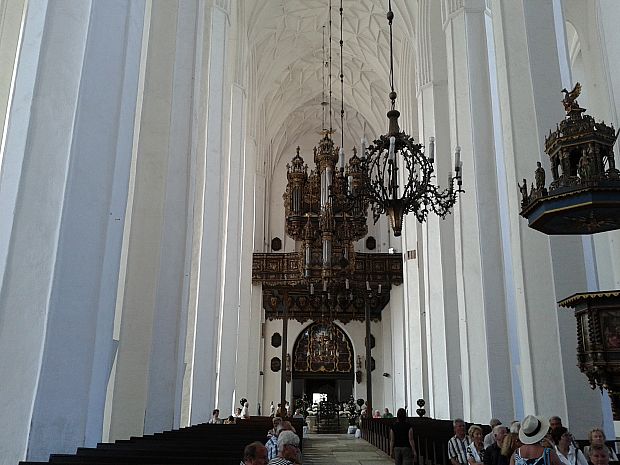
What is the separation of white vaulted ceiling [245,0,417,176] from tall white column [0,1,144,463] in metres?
13.1

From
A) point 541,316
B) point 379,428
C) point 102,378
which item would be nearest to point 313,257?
point 379,428

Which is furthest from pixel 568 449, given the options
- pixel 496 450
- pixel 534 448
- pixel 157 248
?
pixel 157 248

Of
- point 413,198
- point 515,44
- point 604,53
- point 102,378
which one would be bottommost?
point 102,378

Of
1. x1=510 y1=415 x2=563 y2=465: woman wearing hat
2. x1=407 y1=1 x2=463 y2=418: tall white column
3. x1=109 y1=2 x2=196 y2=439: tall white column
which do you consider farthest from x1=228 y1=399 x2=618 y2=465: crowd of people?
x1=407 y1=1 x2=463 y2=418: tall white column

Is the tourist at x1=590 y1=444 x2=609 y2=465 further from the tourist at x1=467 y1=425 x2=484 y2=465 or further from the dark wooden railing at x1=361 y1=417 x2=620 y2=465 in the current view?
the dark wooden railing at x1=361 y1=417 x2=620 y2=465

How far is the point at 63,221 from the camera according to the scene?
4.32 metres

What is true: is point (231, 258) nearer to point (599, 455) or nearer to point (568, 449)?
point (568, 449)

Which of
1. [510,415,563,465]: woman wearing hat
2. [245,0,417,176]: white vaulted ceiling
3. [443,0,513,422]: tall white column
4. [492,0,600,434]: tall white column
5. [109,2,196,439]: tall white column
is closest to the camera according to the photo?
[510,415,563,465]: woman wearing hat

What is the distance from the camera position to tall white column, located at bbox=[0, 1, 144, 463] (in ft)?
13.1

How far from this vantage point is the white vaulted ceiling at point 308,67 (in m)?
18.8

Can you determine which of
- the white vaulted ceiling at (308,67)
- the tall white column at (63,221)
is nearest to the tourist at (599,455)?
the tall white column at (63,221)

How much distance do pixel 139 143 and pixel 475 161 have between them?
A: 576 centimetres

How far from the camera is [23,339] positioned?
13.0 ft

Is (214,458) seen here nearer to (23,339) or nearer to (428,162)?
(23,339)
